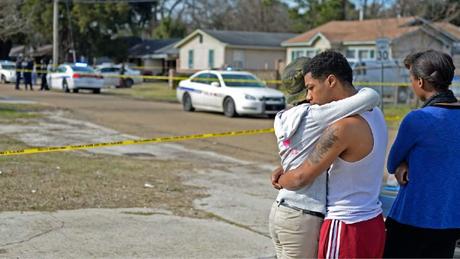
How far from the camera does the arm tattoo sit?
3.43 meters

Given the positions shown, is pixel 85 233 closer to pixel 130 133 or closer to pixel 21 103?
pixel 130 133

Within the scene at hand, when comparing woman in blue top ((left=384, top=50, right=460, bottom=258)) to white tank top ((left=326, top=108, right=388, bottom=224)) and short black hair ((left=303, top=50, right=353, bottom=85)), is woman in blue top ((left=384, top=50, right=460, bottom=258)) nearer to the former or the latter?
white tank top ((left=326, top=108, right=388, bottom=224))

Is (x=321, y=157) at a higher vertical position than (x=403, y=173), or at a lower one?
higher

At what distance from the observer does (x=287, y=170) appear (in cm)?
363

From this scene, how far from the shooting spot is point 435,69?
3977 millimetres

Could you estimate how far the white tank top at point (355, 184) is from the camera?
3514 millimetres

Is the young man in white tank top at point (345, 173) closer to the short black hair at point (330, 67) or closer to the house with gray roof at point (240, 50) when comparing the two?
the short black hair at point (330, 67)

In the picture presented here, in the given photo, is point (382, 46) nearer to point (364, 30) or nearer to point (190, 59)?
A: point (364, 30)

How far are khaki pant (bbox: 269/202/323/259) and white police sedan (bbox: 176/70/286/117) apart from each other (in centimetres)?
1744

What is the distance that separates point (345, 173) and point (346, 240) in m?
0.33

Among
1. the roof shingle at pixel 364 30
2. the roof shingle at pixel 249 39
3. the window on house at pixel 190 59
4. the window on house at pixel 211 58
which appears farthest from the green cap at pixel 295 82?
the window on house at pixel 190 59

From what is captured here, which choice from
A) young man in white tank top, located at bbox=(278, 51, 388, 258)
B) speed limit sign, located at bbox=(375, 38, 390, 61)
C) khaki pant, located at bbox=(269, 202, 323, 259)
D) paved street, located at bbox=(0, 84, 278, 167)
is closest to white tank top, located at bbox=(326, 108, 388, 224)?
young man in white tank top, located at bbox=(278, 51, 388, 258)

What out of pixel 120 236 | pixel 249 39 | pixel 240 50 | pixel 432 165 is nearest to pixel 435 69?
pixel 432 165

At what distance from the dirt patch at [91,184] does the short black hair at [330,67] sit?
186 inches
